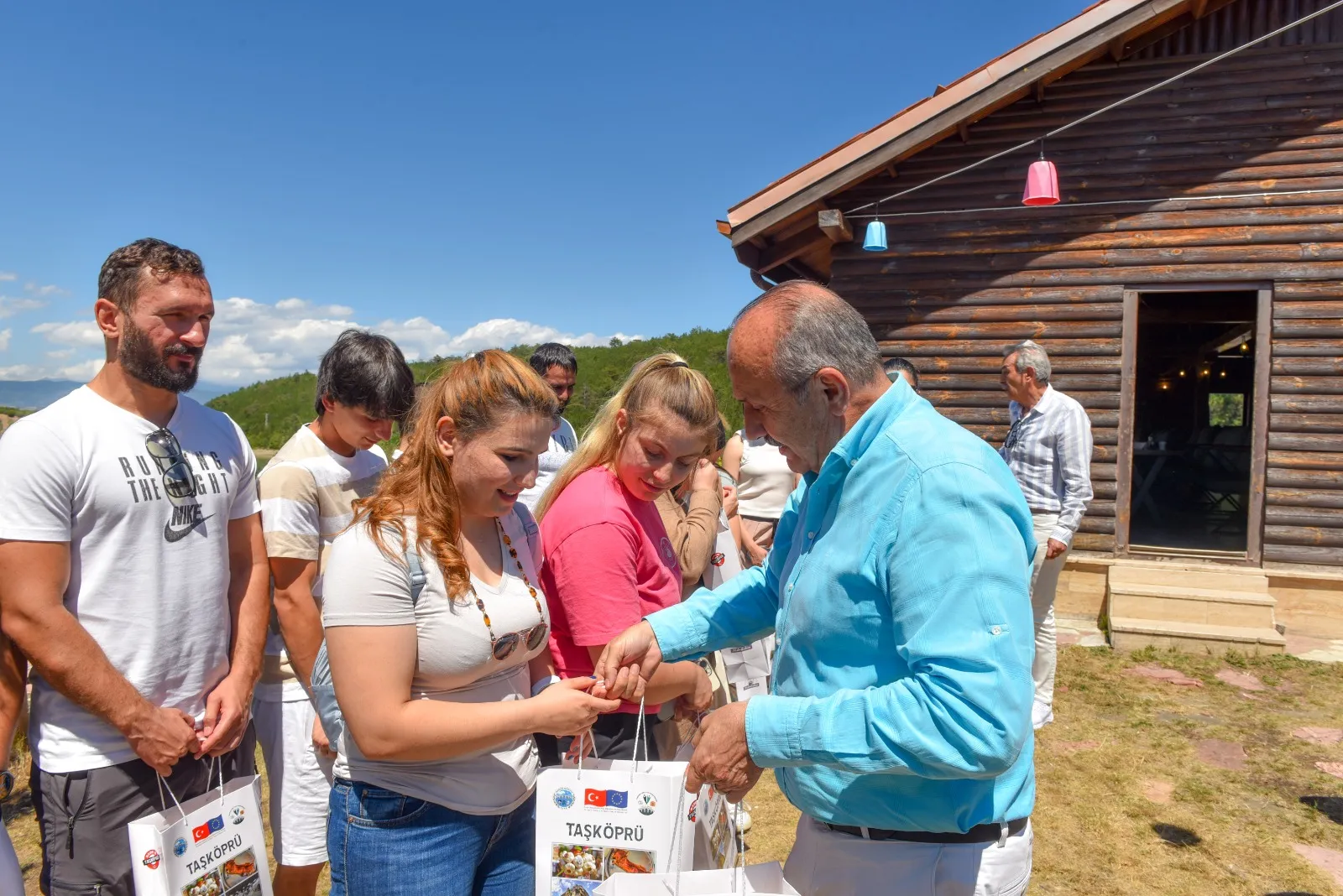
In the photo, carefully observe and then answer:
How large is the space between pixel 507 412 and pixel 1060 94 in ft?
24.3

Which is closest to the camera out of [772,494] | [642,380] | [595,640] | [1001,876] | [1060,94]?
[1001,876]

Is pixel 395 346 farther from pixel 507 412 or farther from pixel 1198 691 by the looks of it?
pixel 1198 691

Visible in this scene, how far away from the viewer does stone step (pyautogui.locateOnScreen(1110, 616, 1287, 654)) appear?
645 cm

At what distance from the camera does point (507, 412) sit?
1.85 meters

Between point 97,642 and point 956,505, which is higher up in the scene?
point 956,505

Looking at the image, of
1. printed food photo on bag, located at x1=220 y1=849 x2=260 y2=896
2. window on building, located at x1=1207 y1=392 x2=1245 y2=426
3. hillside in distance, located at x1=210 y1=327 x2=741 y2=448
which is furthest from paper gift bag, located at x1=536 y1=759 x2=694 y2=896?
window on building, located at x1=1207 y1=392 x2=1245 y2=426

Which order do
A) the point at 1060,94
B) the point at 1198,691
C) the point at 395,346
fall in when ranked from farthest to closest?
the point at 1060,94 < the point at 1198,691 < the point at 395,346

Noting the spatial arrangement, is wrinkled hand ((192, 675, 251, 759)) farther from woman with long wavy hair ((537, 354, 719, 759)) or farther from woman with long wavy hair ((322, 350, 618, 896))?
woman with long wavy hair ((537, 354, 719, 759))

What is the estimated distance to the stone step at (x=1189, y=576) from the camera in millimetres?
6859

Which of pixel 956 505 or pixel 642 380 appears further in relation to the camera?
pixel 642 380

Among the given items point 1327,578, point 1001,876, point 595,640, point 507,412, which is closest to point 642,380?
point 507,412

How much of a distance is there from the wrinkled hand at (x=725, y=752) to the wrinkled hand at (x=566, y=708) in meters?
0.33

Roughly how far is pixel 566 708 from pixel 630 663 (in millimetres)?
184

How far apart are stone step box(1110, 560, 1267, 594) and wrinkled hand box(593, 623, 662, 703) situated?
6442 millimetres
